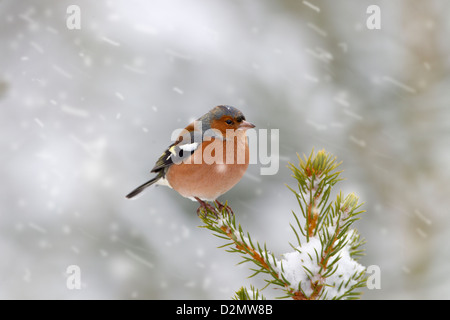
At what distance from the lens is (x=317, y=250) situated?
4.91ft

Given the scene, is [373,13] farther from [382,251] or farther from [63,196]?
[63,196]

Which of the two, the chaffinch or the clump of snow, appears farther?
the chaffinch

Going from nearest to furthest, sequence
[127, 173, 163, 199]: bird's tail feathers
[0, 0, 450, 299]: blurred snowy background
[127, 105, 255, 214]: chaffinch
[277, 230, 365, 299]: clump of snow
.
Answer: [277, 230, 365, 299]: clump of snow → [127, 105, 255, 214]: chaffinch → [127, 173, 163, 199]: bird's tail feathers → [0, 0, 450, 299]: blurred snowy background

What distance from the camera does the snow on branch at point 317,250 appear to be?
4.73 feet

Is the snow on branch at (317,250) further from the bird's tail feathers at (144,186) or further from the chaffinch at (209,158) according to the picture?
the bird's tail feathers at (144,186)

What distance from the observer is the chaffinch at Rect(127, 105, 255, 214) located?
2352mm

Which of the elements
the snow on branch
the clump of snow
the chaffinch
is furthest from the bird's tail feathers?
the clump of snow

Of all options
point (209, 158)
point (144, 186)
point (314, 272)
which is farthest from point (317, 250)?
point (144, 186)

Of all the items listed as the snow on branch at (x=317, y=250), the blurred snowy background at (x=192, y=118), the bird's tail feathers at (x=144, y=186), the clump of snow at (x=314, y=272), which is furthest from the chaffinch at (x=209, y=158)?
the blurred snowy background at (x=192, y=118)

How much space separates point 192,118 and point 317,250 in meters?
3.12

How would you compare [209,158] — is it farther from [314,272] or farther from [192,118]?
[192,118]

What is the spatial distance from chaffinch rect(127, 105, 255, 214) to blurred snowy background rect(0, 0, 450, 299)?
1653 millimetres

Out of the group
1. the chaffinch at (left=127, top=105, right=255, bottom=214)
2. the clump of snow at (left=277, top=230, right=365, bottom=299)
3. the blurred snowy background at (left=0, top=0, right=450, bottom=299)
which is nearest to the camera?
the clump of snow at (left=277, top=230, right=365, bottom=299)

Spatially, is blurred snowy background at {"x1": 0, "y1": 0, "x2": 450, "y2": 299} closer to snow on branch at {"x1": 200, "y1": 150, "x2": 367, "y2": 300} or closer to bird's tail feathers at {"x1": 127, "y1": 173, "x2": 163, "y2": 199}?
bird's tail feathers at {"x1": 127, "y1": 173, "x2": 163, "y2": 199}
